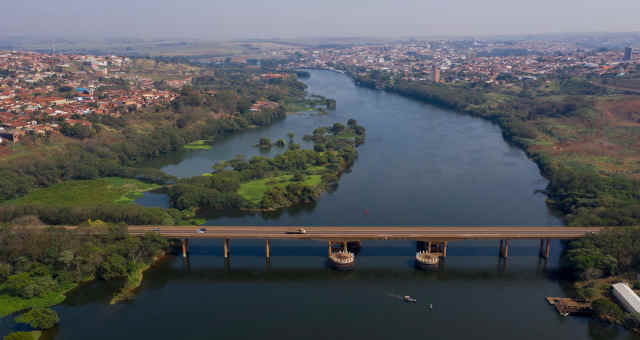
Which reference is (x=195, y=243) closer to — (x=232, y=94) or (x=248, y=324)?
(x=248, y=324)

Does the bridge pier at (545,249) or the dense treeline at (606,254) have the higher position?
the dense treeline at (606,254)

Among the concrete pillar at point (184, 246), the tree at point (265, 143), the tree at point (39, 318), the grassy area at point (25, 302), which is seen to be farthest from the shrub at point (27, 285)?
the tree at point (265, 143)

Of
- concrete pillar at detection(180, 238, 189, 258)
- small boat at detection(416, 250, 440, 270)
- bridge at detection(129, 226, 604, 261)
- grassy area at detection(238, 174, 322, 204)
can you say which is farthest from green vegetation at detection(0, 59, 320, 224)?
small boat at detection(416, 250, 440, 270)

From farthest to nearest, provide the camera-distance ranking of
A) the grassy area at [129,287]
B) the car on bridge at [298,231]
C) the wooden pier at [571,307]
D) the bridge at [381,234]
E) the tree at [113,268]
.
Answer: the car on bridge at [298,231]
the bridge at [381,234]
the tree at [113,268]
the grassy area at [129,287]
the wooden pier at [571,307]

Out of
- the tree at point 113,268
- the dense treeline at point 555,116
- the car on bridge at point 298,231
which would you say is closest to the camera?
the tree at point 113,268

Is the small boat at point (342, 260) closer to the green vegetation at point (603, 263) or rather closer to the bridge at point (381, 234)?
the bridge at point (381, 234)

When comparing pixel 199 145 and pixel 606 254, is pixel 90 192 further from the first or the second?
pixel 606 254

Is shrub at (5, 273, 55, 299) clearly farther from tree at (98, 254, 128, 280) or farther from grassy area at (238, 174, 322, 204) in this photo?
grassy area at (238, 174, 322, 204)

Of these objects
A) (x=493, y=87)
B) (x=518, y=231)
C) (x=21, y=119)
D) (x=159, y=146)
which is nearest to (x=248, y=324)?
(x=518, y=231)
